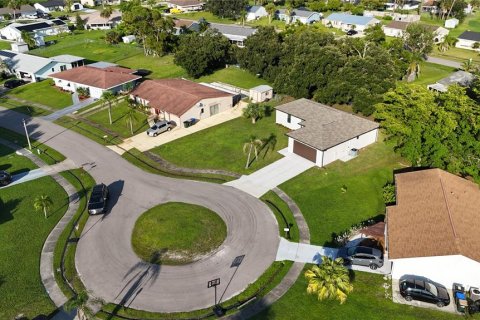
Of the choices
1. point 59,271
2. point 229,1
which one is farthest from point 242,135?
point 229,1

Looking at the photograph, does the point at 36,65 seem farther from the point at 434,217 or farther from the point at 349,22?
the point at 349,22

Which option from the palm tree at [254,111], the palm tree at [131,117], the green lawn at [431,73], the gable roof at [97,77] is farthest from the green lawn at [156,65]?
the green lawn at [431,73]

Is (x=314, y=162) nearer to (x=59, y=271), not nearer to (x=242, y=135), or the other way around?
(x=242, y=135)

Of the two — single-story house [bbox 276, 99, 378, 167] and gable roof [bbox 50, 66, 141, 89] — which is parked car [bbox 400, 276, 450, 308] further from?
gable roof [bbox 50, 66, 141, 89]

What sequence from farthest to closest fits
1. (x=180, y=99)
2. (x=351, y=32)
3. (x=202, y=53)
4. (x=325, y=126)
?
(x=351, y=32), (x=202, y=53), (x=180, y=99), (x=325, y=126)

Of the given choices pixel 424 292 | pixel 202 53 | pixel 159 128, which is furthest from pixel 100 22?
pixel 424 292
